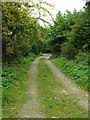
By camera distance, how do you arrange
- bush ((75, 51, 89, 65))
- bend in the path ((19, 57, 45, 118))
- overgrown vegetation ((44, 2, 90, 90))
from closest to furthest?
bend in the path ((19, 57, 45, 118))
overgrown vegetation ((44, 2, 90, 90))
bush ((75, 51, 89, 65))

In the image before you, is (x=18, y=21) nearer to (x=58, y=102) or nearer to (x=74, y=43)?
(x=74, y=43)

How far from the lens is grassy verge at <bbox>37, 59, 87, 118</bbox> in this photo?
369 inches

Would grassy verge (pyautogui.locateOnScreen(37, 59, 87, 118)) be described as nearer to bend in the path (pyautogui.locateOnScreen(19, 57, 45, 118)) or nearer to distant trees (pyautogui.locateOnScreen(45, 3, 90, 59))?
bend in the path (pyautogui.locateOnScreen(19, 57, 45, 118))

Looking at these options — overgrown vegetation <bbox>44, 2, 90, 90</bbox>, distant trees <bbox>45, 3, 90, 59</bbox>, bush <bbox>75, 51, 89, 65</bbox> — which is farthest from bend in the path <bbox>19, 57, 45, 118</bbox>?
distant trees <bbox>45, 3, 90, 59</bbox>

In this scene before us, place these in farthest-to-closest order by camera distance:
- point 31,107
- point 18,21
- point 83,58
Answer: point 83,58, point 18,21, point 31,107

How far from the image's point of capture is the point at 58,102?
11.2 m

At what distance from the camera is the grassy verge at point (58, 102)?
938 centimetres

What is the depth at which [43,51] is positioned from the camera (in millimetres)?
80250

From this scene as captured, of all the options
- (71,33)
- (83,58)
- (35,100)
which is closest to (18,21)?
(83,58)

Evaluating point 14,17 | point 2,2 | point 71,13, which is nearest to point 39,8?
point 14,17

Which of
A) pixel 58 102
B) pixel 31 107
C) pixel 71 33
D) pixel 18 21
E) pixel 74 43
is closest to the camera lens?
pixel 31 107

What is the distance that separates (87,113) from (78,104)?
151 cm

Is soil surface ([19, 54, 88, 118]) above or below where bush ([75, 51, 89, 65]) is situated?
below

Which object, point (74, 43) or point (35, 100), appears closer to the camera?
point (35, 100)
